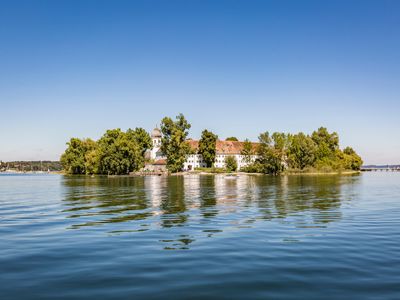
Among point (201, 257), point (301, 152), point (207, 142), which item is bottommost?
point (201, 257)

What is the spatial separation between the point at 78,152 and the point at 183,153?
52236mm

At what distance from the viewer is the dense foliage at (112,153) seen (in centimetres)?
13675

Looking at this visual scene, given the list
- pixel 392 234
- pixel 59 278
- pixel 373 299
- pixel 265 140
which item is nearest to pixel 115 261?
pixel 59 278

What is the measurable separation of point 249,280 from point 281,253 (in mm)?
3446

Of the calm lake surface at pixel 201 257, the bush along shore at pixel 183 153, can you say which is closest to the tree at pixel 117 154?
the bush along shore at pixel 183 153

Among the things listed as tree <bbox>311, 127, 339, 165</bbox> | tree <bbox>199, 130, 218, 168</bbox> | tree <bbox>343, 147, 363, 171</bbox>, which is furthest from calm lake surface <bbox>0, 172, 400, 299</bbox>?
tree <bbox>343, 147, 363, 171</bbox>

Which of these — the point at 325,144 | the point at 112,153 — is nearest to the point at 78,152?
the point at 112,153

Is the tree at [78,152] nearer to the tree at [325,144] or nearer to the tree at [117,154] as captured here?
Result: the tree at [117,154]

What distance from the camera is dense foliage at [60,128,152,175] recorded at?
137 metres

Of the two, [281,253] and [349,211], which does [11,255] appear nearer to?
[281,253]

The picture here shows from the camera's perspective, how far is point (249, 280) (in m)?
9.82

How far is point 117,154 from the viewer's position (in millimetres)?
135750

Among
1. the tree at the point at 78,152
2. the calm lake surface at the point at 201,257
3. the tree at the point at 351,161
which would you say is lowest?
the calm lake surface at the point at 201,257

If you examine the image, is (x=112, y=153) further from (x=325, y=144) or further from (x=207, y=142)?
(x=325, y=144)
